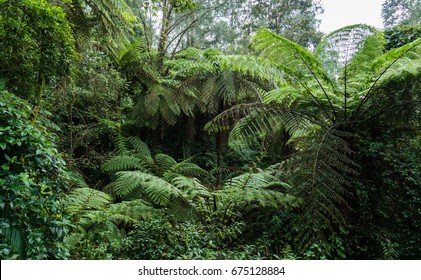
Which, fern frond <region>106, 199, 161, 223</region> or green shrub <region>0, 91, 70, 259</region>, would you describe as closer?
green shrub <region>0, 91, 70, 259</region>

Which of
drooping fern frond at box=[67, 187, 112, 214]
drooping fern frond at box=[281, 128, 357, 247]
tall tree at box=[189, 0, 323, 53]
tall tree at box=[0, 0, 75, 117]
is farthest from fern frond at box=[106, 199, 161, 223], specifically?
tall tree at box=[189, 0, 323, 53]

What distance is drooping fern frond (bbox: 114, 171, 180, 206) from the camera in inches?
133

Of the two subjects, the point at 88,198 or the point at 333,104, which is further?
the point at 333,104

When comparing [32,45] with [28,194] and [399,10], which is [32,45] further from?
[399,10]

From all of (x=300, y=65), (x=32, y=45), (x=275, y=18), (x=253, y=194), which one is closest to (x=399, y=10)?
(x=275, y=18)

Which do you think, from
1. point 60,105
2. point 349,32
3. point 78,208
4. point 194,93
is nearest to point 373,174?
point 349,32

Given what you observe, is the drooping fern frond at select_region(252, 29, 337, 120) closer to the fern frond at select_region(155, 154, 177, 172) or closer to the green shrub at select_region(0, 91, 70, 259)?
the fern frond at select_region(155, 154, 177, 172)

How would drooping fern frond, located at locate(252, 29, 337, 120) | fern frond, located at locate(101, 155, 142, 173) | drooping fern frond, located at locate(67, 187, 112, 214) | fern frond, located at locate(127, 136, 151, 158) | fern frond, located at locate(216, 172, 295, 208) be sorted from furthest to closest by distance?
fern frond, located at locate(127, 136, 151, 158), fern frond, located at locate(101, 155, 142, 173), drooping fern frond, located at locate(252, 29, 337, 120), fern frond, located at locate(216, 172, 295, 208), drooping fern frond, located at locate(67, 187, 112, 214)

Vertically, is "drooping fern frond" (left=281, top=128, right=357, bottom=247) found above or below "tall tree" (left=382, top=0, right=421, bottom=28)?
below

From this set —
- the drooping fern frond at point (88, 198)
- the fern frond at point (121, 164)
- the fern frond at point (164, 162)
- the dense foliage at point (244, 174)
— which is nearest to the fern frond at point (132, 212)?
the dense foliage at point (244, 174)

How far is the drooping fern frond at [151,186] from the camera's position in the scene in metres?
3.38

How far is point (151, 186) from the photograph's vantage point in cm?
338

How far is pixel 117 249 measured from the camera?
2475mm

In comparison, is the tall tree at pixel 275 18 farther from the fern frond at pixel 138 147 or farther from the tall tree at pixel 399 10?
the fern frond at pixel 138 147
